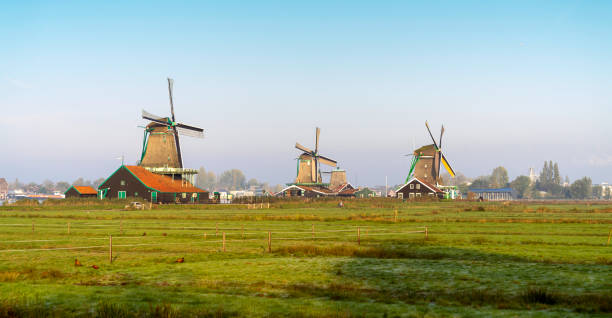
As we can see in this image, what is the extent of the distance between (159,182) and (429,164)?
2763 inches

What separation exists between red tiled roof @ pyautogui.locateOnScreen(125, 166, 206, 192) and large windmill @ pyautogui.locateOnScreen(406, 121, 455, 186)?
60.2m

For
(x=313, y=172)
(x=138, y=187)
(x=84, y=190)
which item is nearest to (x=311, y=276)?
(x=138, y=187)

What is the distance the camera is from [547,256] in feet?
87.1

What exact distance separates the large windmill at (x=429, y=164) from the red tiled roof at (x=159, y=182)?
6016cm

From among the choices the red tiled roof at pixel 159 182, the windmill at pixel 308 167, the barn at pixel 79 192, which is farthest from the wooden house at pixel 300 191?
the barn at pixel 79 192

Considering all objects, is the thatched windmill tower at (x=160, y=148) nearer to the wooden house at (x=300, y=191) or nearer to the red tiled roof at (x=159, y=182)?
the red tiled roof at (x=159, y=182)

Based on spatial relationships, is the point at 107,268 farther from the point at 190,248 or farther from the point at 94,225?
the point at 94,225

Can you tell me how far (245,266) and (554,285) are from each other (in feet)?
41.0

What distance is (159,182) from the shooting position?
97.8m

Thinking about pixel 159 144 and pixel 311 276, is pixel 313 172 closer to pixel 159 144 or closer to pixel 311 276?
pixel 159 144

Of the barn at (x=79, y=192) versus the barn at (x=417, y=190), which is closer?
the barn at (x=79, y=192)

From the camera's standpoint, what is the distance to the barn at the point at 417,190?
12306 cm

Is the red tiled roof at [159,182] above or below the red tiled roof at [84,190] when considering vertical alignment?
above

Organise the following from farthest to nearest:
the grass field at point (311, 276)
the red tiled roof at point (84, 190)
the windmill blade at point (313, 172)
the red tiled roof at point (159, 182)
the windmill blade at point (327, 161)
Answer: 1. the windmill blade at point (327, 161)
2. the windmill blade at point (313, 172)
3. the red tiled roof at point (84, 190)
4. the red tiled roof at point (159, 182)
5. the grass field at point (311, 276)
